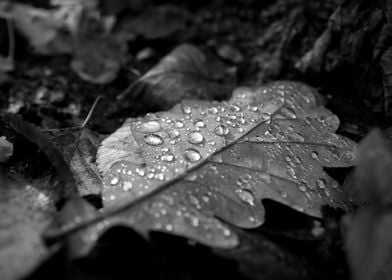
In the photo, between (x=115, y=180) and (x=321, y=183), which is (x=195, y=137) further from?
(x=321, y=183)

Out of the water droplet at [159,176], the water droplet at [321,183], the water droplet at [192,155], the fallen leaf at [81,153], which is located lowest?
the fallen leaf at [81,153]

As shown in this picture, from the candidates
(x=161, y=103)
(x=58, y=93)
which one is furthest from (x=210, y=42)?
(x=58, y=93)

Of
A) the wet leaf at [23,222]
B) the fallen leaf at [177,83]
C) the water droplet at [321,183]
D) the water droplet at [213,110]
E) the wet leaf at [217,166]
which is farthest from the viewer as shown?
the fallen leaf at [177,83]

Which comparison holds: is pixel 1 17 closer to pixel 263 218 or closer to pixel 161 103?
pixel 161 103

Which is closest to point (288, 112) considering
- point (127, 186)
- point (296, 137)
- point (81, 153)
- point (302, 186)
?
point (296, 137)

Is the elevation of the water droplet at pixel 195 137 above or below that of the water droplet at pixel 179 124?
above

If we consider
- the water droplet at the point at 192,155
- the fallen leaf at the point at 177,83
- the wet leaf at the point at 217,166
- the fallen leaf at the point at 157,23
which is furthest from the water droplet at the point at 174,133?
the fallen leaf at the point at 157,23

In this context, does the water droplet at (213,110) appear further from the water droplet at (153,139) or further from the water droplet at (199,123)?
the water droplet at (153,139)
